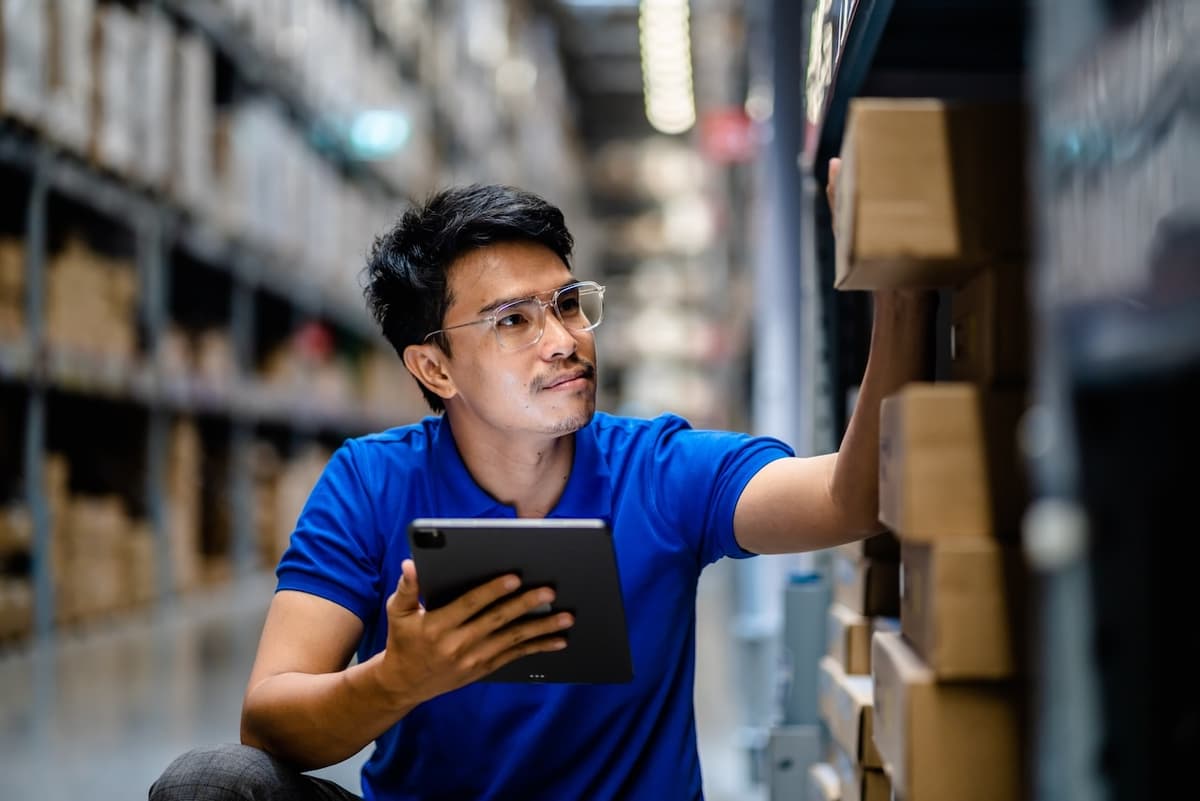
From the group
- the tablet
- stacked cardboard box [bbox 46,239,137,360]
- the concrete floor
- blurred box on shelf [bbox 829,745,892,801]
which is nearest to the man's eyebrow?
the tablet

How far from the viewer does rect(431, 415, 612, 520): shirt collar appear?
1.99 metres

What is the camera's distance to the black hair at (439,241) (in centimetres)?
208

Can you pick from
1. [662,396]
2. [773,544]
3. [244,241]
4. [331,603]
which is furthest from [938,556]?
[662,396]

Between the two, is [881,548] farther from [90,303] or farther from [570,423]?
[90,303]

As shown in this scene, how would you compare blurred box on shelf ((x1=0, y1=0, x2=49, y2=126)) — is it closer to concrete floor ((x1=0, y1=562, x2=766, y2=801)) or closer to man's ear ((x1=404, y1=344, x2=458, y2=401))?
concrete floor ((x1=0, y1=562, x2=766, y2=801))

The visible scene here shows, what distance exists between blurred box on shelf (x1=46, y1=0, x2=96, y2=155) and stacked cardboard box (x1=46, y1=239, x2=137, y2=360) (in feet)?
1.85

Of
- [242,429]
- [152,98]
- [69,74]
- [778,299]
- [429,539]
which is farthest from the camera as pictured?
[242,429]

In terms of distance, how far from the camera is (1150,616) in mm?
798

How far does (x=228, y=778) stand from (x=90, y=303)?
4817 millimetres

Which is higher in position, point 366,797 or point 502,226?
point 502,226

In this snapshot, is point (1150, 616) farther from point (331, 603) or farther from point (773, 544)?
point (331, 603)

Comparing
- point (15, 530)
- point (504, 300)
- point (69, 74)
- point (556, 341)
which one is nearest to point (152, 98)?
point (69, 74)

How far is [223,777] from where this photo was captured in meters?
1.64

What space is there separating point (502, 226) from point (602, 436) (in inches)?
15.0
